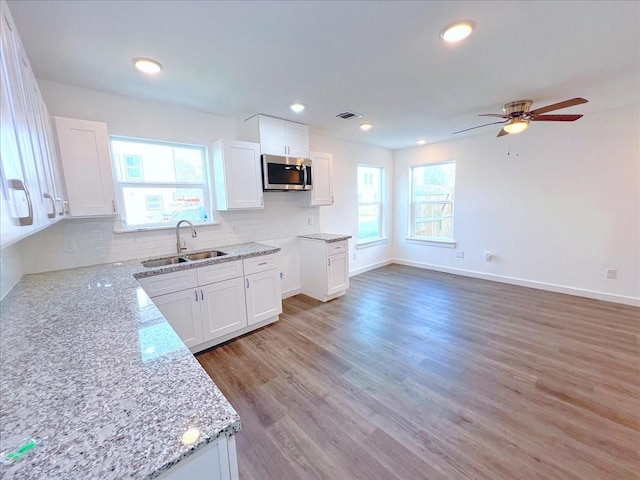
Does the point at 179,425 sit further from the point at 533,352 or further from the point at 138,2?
the point at 533,352

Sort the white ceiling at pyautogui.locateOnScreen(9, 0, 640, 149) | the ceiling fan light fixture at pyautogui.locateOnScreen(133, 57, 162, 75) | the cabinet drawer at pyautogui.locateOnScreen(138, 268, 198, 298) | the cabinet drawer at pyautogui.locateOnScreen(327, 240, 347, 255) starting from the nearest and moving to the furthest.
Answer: the white ceiling at pyautogui.locateOnScreen(9, 0, 640, 149) → the ceiling fan light fixture at pyautogui.locateOnScreen(133, 57, 162, 75) → the cabinet drawer at pyautogui.locateOnScreen(138, 268, 198, 298) → the cabinet drawer at pyautogui.locateOnScreen(327, 240, 347, 255)

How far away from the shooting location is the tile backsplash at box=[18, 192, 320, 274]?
7.40ft

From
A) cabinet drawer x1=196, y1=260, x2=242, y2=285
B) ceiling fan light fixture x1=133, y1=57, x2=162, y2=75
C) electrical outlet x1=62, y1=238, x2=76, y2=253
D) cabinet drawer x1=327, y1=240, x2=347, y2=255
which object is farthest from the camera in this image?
cabinet drawer x1=327, y1=240, x2=347, y2=255

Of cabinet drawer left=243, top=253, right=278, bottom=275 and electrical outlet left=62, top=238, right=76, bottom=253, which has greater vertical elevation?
electrical outlet left=62, top=238, right=76, bottom=253

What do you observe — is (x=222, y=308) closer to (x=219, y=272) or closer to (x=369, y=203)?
(x=219, y=272)

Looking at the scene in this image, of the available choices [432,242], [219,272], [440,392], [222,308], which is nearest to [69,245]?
[219,272]

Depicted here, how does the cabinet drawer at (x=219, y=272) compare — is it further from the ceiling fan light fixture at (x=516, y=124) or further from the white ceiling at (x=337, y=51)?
the ceiling fan light fixture at (x=516, y=124)

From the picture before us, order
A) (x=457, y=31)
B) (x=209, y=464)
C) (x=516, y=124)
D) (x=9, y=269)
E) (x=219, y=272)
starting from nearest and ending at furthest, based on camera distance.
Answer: (x=209, y=464) → (x=457, y=31) → (x=9, y=269) → (x=219, y=272) → (x=516, y=124)

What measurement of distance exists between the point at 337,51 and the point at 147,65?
4.70 feet

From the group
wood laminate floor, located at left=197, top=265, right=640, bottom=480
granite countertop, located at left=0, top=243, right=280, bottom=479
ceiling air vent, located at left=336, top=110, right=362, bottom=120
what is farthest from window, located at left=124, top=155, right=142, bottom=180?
ceiling air vent, located at left=336, top=110, right=362, bottom=120

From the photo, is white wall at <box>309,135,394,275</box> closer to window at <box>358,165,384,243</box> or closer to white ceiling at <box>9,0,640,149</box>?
window at <box>358,165,384,243</box>

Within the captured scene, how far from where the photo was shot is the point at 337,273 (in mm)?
3938

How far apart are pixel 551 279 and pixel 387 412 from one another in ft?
12.3

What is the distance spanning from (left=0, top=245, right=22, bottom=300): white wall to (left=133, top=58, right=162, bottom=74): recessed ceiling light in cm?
156
